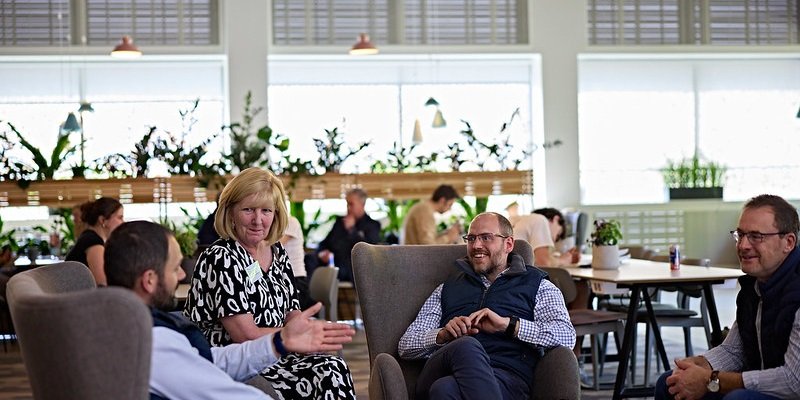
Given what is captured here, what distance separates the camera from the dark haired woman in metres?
6.40

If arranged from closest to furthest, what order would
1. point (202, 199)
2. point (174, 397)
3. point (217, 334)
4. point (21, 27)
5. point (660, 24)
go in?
point (174, 397)
point (217, 334)
point (202, 199)
point (21, 27)
point (660, 24)

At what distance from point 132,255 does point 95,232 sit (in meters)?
4.08

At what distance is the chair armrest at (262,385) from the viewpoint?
372 centimetres

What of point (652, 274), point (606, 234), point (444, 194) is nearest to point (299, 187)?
point (444, 194)

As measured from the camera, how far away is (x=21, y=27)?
1382 cm

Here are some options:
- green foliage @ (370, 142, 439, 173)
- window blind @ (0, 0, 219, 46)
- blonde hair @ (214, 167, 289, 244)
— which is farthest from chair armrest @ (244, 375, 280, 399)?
window blind @ (0, 0, 219, 46)

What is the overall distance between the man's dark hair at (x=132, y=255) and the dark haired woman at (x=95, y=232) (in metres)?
3.63

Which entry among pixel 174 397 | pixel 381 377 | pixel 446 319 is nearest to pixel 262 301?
pixel 381 377

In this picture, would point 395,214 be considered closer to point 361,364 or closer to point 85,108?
point 85,108

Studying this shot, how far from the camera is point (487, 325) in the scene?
4480mm

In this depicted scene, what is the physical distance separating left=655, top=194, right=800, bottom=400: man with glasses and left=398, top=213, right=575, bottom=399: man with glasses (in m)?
0.67

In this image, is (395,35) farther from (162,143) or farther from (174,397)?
(174,397)

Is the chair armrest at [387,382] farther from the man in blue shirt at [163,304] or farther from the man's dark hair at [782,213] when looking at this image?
the man's dark hair at [782,213]

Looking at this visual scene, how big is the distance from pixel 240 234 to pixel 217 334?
15.6 inches
